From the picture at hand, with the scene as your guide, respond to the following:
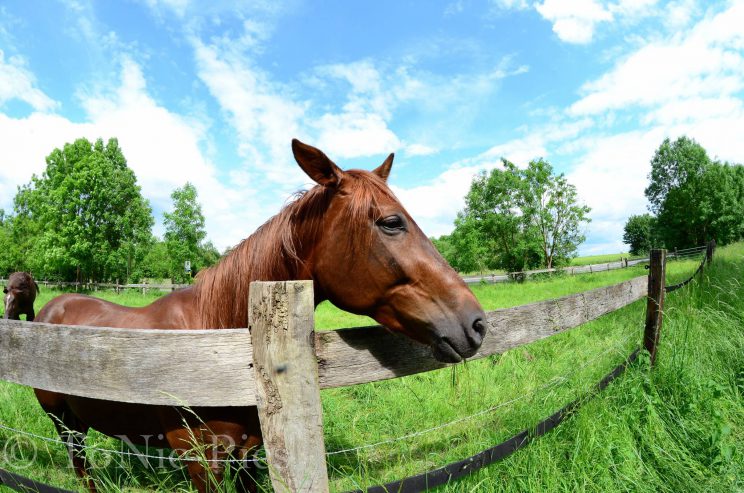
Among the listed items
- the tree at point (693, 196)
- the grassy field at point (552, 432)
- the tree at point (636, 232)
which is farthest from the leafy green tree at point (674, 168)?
the grassy field at point (552, 432)

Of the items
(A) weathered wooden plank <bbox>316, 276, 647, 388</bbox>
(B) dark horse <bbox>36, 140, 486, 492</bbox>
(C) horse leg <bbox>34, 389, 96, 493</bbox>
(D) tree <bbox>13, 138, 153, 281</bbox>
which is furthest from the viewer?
(D) tree <bbox>13, 138, 153, 281</bbox>

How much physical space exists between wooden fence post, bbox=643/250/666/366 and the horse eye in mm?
3650

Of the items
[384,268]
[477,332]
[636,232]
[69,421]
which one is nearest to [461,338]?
[477,332]

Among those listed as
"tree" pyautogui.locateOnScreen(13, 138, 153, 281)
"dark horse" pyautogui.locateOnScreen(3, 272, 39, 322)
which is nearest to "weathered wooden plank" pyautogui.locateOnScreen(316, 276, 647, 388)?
"dark horse" pyautogui.locateOnScreen(3, 272, 39, 322)

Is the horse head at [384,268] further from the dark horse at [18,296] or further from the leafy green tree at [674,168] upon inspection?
the leafy green tree at [674,168]

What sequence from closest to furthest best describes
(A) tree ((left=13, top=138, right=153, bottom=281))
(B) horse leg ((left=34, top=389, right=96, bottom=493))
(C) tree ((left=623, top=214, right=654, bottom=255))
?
1. (B) horse leg ((left=34, top=389, right=96, bottom=493))
2. (A) tree ((left=13, top=138, right=153, bottom=281))
3. (C) tree ((left=623, top=214, right=654, bottom=255))

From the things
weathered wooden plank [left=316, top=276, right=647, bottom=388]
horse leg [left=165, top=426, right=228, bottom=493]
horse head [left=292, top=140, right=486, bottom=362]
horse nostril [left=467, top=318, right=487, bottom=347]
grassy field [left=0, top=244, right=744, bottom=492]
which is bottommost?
grassy field [left=0, top=244, right=744, bottom=492]

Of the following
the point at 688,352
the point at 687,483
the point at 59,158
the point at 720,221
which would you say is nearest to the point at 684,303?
the point at 688,352

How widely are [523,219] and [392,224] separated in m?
40.3

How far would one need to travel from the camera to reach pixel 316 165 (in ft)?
6.31

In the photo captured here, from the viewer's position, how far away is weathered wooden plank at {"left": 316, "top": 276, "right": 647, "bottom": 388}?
1492mm

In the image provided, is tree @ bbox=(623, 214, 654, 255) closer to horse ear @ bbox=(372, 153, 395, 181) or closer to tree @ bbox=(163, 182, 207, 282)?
tree @ bbox=(163, 182, 207, 282)

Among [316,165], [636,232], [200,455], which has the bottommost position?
[200,455]

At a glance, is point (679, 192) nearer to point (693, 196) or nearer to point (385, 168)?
point (693, 196)
